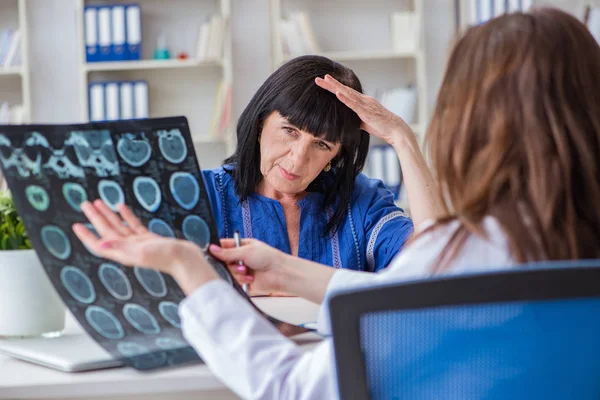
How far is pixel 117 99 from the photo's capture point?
4.00 m

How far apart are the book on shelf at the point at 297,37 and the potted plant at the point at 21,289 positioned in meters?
2.84

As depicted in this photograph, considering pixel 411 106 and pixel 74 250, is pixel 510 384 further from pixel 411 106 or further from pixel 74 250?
pixel 411 106

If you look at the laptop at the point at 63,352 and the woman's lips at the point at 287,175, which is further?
the woman's lips at the point at 287,175

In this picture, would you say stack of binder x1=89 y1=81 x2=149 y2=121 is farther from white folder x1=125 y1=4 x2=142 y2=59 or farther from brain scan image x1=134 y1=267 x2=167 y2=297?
brain scan image x1=134 y1=267 x2=167 y2=297

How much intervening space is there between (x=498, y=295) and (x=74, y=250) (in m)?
0.64

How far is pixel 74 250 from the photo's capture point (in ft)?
3.66

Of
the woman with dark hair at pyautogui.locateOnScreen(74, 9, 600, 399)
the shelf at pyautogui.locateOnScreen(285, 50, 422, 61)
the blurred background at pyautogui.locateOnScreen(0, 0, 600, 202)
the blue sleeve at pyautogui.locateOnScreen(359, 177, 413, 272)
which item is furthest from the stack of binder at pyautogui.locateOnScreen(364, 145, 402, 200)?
the woman with dark hair at pyautogui.locateOnScreen(74, 9, 600, 399)

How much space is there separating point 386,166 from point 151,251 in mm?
3196

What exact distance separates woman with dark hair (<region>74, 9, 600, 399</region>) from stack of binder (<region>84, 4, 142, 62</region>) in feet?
10.4

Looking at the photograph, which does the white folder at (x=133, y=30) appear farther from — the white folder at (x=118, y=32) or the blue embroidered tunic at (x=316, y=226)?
the blue embroidered tunic at (x=316, y=226)

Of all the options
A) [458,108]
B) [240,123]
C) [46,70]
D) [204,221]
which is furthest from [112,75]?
[458,108]

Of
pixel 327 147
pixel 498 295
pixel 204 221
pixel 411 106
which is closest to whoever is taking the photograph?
pixel 498 295

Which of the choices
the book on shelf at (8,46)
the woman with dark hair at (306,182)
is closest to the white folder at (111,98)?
the book on shelf at (8,46)

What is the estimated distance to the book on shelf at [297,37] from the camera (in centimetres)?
400
